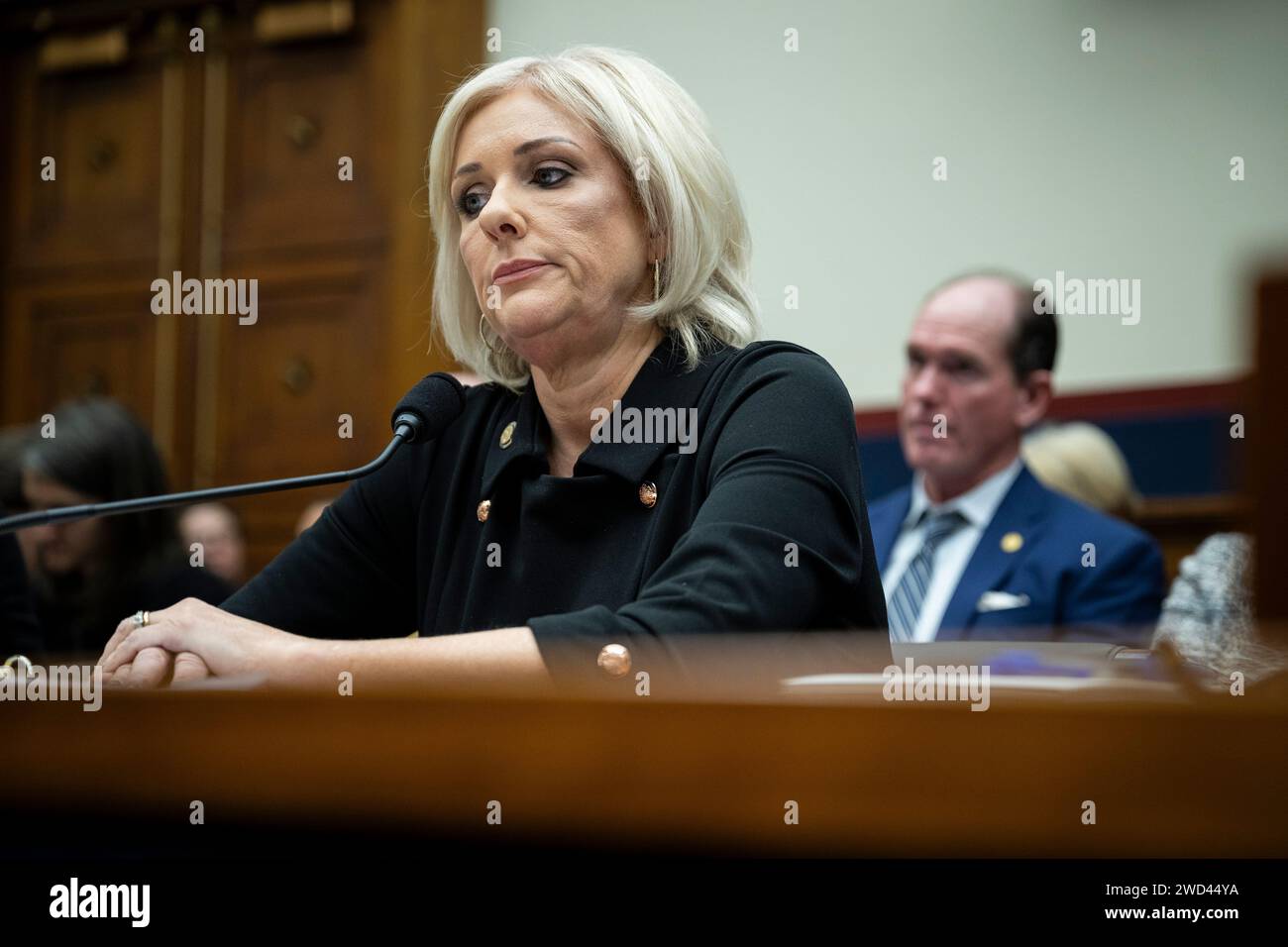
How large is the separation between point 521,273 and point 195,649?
571mm

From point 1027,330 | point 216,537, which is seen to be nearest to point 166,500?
point 1027,330

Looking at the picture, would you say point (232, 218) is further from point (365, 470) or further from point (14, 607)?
point (365, 470)

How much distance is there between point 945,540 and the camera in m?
2.91

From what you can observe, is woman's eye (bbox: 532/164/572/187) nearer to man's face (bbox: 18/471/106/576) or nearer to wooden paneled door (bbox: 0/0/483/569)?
man's face (bbox: 18/471/106/576)

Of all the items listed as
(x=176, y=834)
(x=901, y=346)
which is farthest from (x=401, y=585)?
(x=901, y=346)

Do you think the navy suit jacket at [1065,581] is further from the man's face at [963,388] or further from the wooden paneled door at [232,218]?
the wooden paneled door at [232,218]

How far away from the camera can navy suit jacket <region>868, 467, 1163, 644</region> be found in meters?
2.59

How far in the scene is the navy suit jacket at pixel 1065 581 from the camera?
8.50 ft

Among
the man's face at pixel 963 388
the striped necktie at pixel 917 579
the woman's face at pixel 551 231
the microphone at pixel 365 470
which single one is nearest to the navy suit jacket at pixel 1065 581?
the striped necktie at pixel 917 579

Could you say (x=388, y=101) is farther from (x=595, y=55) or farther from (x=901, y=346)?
(x=595, y=55)

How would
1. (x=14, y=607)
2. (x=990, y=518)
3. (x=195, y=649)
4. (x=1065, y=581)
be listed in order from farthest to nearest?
1. (x=990, y=518)
2. (x=1065, y=581)
3. (x=14, y=607)
4. (x=195, y=649)

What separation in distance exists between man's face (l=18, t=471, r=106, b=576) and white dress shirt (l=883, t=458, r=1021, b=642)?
1.49 m

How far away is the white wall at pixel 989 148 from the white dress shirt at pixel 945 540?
90 cm
